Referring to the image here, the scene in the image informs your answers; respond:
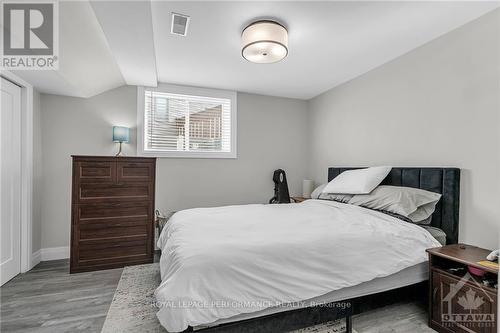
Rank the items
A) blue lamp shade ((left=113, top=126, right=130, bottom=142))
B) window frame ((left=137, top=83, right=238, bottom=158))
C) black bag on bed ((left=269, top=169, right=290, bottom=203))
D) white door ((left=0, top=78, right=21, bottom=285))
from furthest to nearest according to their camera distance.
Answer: black bag on bed ((left=269, top=169, right=290, bottom=203)), window frame ((left=137, top=83, right=238, bottom=158)), blue lamp shade ((left=113, top=126, right=130, bottom=142)), white door ((left=0, top=78, right=21, bottom=285))

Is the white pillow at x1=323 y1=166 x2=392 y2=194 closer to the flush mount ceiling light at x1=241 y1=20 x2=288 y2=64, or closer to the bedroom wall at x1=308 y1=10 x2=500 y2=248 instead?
the bedroom wall at x1=308 y1=10 x2=500 y2=248

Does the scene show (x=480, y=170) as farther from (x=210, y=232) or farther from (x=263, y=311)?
(x=210, y=232)

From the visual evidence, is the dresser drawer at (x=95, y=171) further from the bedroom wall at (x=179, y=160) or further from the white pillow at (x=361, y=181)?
the white pillow at (x=361, y=181)

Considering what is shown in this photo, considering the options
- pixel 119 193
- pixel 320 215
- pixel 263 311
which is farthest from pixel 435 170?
pixel 119 193

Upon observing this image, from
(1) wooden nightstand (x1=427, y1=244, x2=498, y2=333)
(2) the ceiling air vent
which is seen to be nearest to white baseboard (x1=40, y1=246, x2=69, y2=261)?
(2) the ceiling air vent

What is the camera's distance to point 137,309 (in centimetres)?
207

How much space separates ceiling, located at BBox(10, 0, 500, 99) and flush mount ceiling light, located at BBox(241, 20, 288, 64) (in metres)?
0.07

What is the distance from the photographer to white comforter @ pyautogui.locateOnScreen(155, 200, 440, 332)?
1383mm

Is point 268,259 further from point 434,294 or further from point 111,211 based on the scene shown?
point 111,211

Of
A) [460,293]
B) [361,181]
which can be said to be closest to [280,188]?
[361,181]

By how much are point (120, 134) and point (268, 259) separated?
9.01 ft

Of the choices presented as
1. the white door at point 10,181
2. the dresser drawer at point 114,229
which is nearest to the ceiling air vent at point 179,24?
the white door at point 10,181

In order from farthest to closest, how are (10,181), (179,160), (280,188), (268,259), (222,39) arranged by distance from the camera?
(280,188), (179,160), (10,181), (222,39), (268,259)

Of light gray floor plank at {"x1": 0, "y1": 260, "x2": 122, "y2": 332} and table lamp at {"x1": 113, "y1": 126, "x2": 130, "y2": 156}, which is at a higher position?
table lamp at {"x1": 113, "y1": 126, "x2": 130, "y2": 156}
